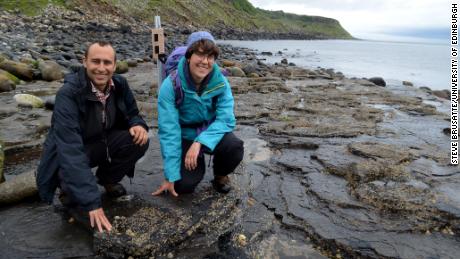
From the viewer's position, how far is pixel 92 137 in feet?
A: 11.8

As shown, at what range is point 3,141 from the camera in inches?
224

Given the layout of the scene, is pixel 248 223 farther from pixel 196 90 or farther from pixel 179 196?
pixel 196 90

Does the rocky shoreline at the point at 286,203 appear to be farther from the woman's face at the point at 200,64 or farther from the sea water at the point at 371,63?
the sea water at the point at 371,63

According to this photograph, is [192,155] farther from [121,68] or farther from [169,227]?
[121,68]

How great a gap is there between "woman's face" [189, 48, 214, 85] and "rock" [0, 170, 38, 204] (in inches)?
84.6

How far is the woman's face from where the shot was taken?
3.64m

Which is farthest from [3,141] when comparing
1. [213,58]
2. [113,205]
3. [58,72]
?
[58,72]

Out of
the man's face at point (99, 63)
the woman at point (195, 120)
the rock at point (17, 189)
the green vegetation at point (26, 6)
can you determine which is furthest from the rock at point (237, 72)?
the green vegetation at point (26, 6)

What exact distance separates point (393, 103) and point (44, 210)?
10518 mm

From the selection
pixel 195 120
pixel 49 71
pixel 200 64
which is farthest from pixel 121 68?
pixel 200 64

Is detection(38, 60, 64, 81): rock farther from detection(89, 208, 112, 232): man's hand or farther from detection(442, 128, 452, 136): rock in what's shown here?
detection(442, 128, 452, 136): rock

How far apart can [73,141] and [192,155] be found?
1.13m

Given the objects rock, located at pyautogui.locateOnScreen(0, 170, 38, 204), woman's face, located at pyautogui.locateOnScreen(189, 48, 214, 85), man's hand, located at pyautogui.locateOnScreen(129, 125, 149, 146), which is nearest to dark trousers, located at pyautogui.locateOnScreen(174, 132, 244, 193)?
man's hand, located at pyautogui.locateOnScreen(129, 125, 149, 146)

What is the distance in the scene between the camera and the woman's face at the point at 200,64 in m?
3.64
